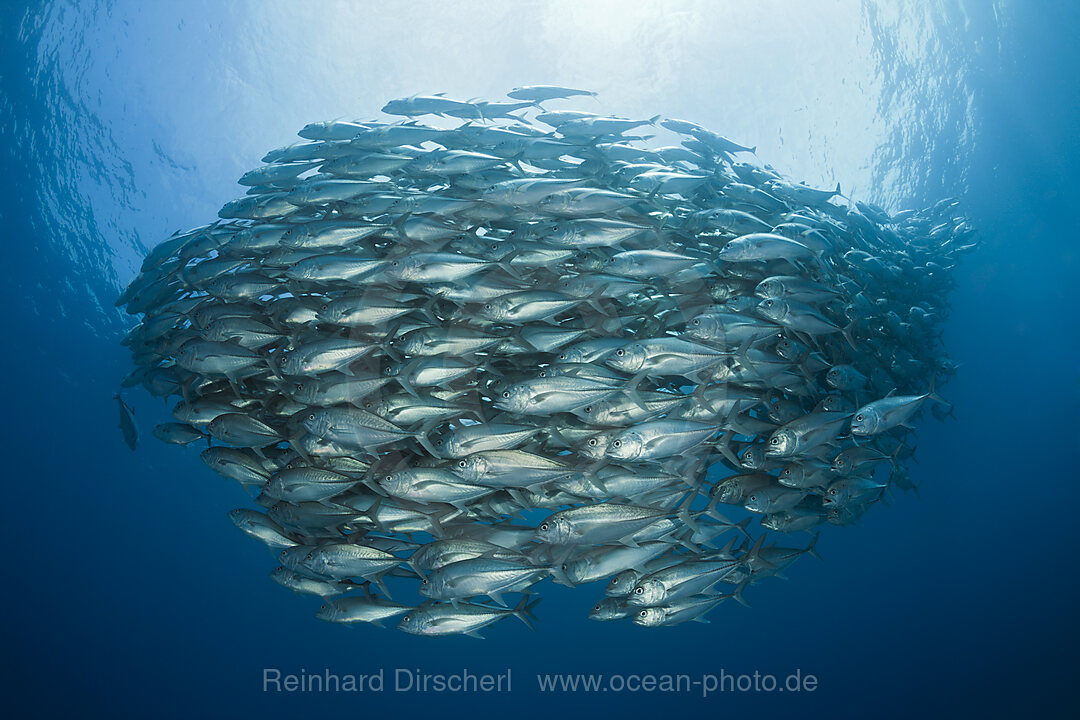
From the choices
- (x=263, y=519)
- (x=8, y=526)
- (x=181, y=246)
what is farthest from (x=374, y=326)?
(x=8, y=526)

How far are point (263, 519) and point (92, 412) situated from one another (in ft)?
65.8

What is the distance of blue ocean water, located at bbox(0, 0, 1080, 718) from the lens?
12.6m

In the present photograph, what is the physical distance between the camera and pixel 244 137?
13.2 m

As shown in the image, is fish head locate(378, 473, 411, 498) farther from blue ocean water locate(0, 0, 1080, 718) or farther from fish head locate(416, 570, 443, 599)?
blue ocean water locate(0, 0, 1080, 718)

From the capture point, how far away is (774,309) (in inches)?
148

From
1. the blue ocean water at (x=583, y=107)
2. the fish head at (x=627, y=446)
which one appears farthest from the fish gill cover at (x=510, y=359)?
the blue ocean water at (x=583, y=107)

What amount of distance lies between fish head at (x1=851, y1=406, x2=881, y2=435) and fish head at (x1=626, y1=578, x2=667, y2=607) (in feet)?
6.07

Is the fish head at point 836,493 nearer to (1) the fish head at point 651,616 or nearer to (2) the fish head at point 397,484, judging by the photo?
(1) the fish head at point 651,616

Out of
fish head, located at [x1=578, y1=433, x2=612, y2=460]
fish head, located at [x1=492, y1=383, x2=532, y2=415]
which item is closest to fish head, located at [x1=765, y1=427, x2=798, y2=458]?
fish head, located at [x1=578, y1=433, x2=612, y2=460]

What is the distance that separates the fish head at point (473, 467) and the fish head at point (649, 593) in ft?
4.98

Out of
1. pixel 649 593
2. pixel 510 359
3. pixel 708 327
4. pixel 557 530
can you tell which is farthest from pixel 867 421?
pixel 510 359

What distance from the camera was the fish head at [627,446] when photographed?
335cm

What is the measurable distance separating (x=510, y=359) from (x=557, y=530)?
5.06ft

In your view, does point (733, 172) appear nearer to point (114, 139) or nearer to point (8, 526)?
point (114, 139)
